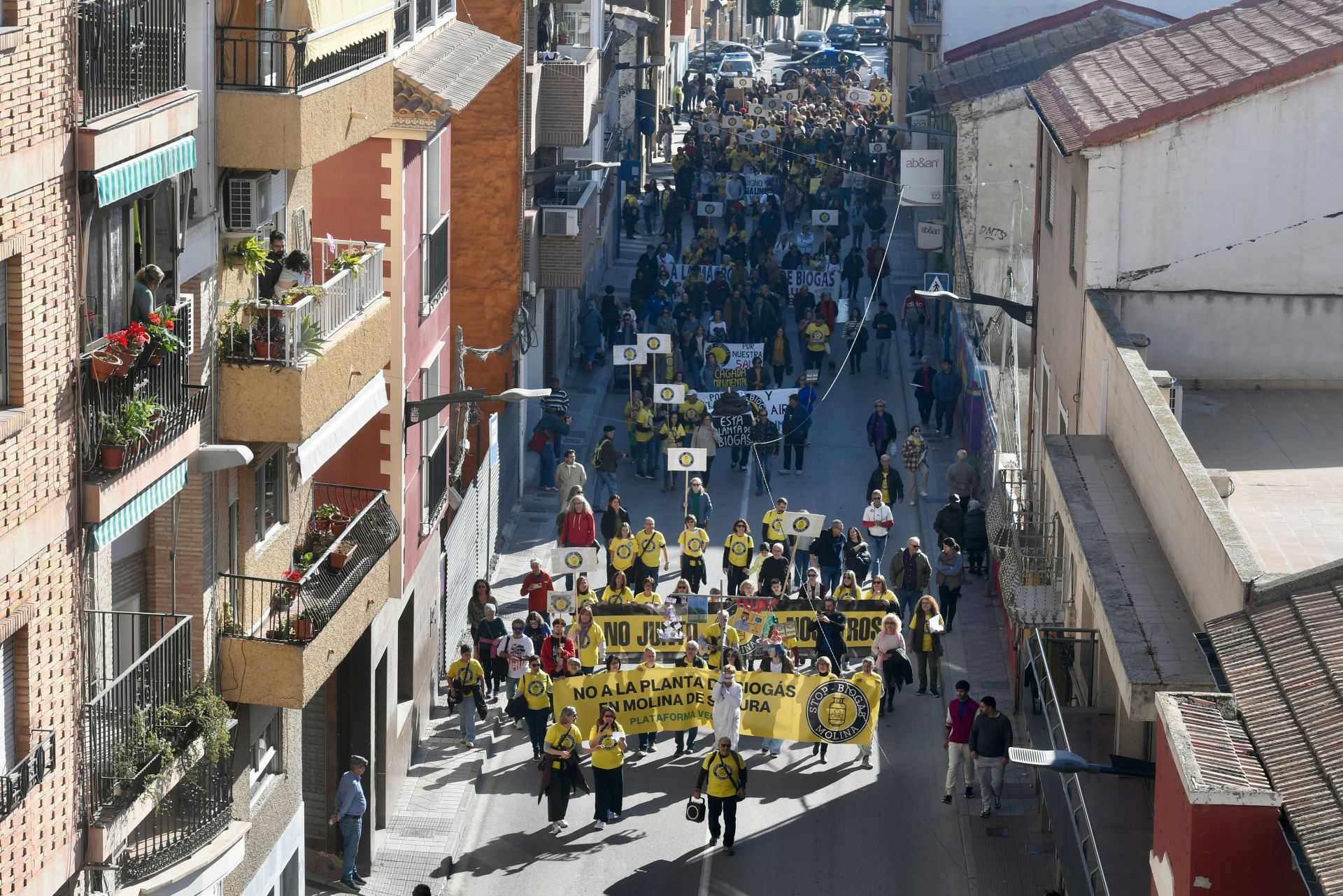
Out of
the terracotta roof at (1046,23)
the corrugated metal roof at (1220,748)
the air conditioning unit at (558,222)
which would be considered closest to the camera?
the corrugated metal roof at (1220,748)

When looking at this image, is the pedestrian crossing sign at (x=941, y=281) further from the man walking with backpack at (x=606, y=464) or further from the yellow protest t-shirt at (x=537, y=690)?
the yellow protest t-shirt at (x=537, y=690)

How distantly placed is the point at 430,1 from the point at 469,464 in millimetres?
7101

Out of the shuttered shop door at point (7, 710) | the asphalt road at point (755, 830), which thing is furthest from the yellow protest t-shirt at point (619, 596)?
the shuttered shop door at point (7, 710)

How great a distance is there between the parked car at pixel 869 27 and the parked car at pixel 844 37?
259 mm

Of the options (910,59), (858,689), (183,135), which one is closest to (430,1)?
(858,689)

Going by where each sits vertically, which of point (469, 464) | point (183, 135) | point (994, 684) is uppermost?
point (183, 135)

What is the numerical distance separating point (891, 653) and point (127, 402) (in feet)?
46.4

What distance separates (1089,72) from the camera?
1154 inches

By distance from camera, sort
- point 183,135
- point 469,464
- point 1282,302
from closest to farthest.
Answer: point 183,135, point 1282,302, point 469,464

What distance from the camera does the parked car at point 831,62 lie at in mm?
110000

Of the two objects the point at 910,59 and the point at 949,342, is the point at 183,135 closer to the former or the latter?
the point at 949,342

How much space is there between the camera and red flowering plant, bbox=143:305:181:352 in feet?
47.6

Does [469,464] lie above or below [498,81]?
below

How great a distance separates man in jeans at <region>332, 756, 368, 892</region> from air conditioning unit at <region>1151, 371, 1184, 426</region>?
8.89 meters
